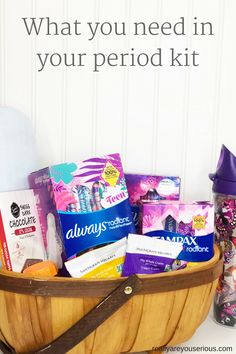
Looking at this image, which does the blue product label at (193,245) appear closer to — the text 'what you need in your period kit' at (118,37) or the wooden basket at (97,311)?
the wooden basket at (97,311)

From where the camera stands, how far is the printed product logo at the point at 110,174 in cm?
97

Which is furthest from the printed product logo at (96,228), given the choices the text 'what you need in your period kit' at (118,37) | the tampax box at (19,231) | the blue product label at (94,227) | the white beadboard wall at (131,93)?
the text 'what you need in your period kit' at (118,37)

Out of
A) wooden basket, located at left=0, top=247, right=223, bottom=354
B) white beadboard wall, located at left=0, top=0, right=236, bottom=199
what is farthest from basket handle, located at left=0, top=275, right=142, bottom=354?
white beadboard wall, located at left=0, top=0, right=236, bottom=199

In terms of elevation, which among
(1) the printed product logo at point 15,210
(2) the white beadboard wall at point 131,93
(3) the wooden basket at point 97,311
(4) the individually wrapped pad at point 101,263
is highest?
(2) the white beadboard wall at point 131,93

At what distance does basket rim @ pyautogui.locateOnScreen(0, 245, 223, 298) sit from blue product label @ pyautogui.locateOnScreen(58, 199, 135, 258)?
114 mm

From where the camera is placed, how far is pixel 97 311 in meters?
0.79

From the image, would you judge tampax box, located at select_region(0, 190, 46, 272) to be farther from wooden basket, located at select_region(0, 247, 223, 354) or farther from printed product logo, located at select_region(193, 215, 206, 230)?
printed product logo, located at select_region(193, 215, 206, 230)

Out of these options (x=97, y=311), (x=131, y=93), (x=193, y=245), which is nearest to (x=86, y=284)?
(x=97, y=311)

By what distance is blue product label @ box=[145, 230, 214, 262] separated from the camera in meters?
0.93

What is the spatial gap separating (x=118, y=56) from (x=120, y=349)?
738 mm

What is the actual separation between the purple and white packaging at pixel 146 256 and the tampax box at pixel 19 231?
194mm

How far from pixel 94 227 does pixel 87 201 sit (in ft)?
0.18

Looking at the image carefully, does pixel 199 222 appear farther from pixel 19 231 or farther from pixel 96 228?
pixel 19 231

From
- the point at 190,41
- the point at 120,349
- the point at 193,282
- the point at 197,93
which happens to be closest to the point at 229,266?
the point at 193,282
